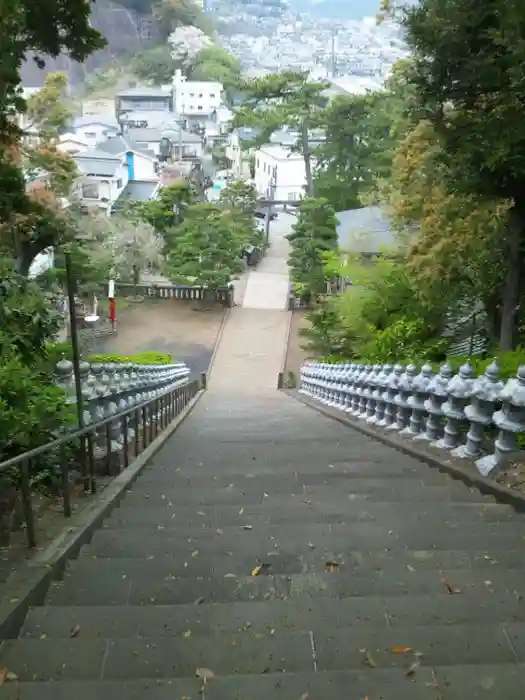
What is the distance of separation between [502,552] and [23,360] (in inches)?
122

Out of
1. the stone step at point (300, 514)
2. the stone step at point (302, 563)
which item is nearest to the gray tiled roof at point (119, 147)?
the stone step at point (300, 514)

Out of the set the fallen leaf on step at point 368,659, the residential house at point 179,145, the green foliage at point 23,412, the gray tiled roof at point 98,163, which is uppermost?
the residential house at point 179,145

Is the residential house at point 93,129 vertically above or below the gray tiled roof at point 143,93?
below

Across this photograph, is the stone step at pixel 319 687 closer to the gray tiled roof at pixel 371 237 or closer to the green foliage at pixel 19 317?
the green foliage at pixel 19 317

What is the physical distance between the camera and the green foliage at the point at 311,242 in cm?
2662

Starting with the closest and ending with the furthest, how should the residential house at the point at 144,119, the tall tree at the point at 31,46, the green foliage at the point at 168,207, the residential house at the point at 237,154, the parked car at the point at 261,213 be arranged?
1. the tall tree at the point at 31,46
2. the green foliage at the point at 168,207
3. the parked car at the point at 261,213
4. the residential house at the point at 237,154
5. the residential house at the point at 144,119

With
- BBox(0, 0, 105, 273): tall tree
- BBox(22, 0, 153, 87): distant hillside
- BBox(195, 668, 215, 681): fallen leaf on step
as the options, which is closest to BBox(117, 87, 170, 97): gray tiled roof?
BBox(22, 0, 153, 87): distant hillside

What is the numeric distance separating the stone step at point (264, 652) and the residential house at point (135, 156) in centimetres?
3849

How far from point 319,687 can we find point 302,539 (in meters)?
1.51

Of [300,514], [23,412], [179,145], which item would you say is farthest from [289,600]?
[179,145]

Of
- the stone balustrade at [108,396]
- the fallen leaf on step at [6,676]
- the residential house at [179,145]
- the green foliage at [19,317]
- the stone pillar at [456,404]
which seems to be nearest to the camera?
the fallen leaf on step at [6,676]

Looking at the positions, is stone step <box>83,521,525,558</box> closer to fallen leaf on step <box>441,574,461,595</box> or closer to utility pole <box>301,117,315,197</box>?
fallen leaf on step <box>441,574,461,595</box>

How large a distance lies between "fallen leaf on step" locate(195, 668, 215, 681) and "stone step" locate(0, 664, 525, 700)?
31 mm

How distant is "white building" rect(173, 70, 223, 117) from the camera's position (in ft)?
181
